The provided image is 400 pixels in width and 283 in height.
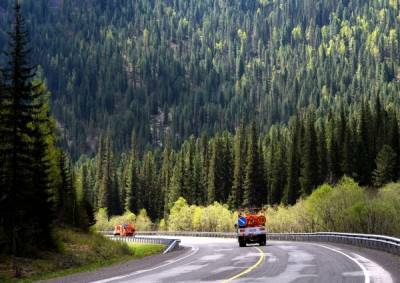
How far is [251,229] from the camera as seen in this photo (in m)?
45.9

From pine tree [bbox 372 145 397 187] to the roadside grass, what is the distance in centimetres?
6046

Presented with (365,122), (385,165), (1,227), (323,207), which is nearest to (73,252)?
(1,227)

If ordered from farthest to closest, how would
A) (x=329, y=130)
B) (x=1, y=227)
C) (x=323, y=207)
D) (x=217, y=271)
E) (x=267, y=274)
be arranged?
(x=329, y=130), (x=323, y=207), (x=1, y=227), (x=217, y=271), (x=267, y=274)

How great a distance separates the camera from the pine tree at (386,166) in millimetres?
101750

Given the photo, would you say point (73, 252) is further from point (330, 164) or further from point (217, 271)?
point (330, 164)

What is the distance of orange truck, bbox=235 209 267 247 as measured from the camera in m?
45.8

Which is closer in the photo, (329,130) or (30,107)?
(30,107)

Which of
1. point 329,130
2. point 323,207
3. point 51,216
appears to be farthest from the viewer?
point 329,130

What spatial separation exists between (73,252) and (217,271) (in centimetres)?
2172

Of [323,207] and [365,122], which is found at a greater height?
[365,122]

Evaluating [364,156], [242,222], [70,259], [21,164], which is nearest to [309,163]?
[364,156]

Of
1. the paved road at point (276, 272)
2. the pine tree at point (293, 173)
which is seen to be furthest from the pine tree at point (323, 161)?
the paved road at point (276, 272)

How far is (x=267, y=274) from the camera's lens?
21.4m

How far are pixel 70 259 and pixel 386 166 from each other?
73.9 metres
